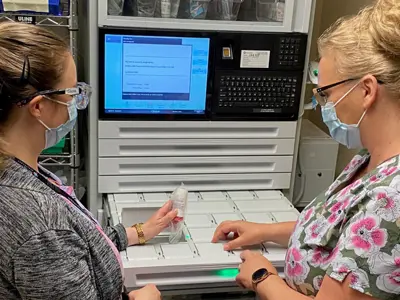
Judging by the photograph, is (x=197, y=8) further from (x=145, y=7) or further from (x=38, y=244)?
(x=38, y=244)

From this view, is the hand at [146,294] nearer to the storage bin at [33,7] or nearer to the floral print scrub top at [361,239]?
the floral print scrub top at [361,239]

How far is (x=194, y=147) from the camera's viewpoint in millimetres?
2039

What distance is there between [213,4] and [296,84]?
427mm

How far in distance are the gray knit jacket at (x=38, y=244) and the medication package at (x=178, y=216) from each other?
1.89 ft

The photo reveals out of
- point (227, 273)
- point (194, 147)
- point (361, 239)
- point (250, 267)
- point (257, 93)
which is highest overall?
point (257, 93)

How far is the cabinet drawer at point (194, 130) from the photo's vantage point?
1.94m

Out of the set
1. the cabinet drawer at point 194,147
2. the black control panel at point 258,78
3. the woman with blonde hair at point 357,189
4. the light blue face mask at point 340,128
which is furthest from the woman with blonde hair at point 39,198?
the black control panel at point 258,78

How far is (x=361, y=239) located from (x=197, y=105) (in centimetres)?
103

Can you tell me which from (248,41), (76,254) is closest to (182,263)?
(76,254)

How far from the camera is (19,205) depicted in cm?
105

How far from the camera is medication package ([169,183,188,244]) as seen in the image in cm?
171

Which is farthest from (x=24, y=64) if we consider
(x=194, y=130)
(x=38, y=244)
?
(x=194, y=130)

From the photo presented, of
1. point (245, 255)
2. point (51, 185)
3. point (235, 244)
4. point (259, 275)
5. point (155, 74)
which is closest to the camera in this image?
point (51, 185)

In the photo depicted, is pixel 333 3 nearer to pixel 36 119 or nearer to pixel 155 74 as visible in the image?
pixel 155 74
